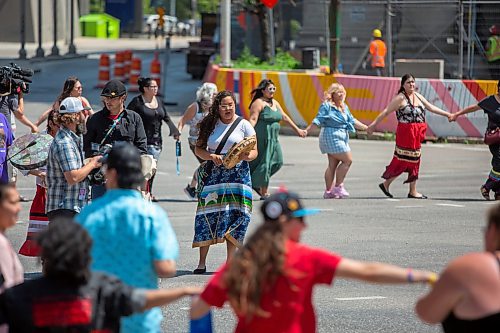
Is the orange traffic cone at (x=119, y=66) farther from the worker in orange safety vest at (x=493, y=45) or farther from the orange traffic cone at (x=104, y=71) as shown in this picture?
the worker in orange safety vest at (x=493, y=45)

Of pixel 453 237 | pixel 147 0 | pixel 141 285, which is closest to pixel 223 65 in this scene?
pixel 453 237

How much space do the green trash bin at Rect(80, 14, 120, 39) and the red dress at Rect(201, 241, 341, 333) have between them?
74.5 meters

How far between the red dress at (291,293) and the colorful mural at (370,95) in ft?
60.3

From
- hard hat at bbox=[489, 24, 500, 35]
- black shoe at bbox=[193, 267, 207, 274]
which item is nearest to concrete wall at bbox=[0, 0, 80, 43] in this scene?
hard hat at bbox=[489, 24, 500, 35]

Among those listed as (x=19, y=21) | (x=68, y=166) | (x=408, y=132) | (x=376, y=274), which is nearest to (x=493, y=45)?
(x=408, y=132)

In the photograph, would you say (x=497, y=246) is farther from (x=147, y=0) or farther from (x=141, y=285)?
(x=147, y=0)

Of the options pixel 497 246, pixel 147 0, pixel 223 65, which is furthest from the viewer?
pixel 147 0

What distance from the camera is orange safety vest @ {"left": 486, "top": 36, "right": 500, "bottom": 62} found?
29438 mm

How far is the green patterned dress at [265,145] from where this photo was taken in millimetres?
16062

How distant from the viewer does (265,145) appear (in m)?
16.2

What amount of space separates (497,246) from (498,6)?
2634 cm

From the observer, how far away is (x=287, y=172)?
757 inches

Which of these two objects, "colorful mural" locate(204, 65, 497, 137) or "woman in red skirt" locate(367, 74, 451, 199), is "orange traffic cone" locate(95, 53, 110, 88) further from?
"woman in red skirt" locate(367, 74, 451, 199)

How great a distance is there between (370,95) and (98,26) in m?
56.4
